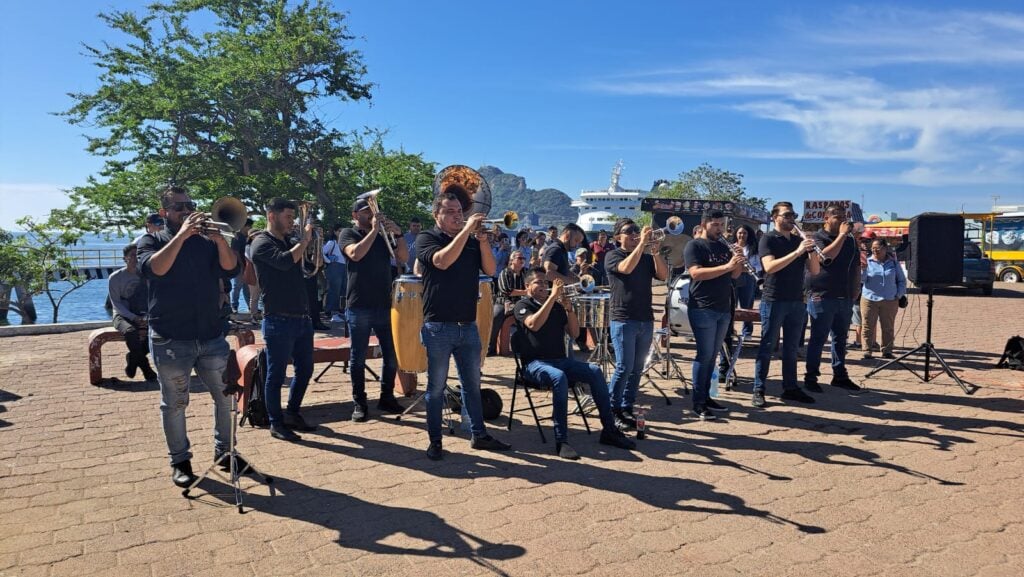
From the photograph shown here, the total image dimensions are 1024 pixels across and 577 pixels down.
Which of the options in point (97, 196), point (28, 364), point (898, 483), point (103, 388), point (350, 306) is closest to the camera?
point (898, 483)

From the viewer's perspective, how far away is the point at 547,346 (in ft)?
18.3

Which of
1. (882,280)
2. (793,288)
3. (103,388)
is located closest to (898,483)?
(793,288)

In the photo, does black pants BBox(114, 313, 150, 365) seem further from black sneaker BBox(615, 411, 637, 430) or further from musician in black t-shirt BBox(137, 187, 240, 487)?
black sneaker BBox(615, 411, 637, 430)

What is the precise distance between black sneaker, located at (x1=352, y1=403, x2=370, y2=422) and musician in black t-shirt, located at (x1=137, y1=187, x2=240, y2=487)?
1.79 metres

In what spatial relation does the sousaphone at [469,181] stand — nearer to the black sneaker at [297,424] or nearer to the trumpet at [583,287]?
the trumpet at [583,287]

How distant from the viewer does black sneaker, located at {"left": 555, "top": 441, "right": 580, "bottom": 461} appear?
16.8ft

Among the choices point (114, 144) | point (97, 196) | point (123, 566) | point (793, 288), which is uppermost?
point (114, 144)

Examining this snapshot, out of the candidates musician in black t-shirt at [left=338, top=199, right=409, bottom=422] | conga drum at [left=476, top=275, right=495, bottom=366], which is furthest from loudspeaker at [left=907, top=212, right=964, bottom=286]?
musician in black t-shirt at [left=338, top=199, right=409, bottom=422]

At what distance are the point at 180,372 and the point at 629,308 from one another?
11.1 feet

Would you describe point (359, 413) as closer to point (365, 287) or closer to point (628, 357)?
point (365, 287)

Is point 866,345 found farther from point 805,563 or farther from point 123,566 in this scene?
point 123,566

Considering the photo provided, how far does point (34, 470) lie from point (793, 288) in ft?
21.8

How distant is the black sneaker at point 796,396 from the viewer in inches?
271

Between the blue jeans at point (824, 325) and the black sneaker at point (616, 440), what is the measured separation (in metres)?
3.00
